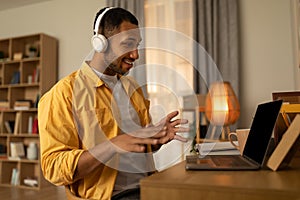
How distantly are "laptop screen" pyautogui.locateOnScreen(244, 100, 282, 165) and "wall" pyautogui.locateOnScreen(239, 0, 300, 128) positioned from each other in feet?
8.19

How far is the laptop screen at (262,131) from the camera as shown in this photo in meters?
0.78

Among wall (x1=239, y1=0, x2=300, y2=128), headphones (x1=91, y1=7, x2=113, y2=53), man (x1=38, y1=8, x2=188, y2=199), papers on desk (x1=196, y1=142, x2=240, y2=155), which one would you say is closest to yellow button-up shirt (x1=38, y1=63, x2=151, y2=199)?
man (x1=38, y1=8, x2=188, y2=199)

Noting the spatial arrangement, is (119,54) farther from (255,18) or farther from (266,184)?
(255,18)

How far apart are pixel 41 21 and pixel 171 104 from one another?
2.48 m

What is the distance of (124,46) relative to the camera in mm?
→ 1212

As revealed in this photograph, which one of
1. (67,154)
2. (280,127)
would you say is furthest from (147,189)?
(280,127)

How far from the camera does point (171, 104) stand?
3.32 meters

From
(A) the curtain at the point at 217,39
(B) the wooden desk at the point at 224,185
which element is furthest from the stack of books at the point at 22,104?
(B) the wooden desk at the point at 224,185

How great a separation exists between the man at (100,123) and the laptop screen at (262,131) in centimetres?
20

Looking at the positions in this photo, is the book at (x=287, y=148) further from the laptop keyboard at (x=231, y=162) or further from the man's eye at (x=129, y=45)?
the man's eye at (x=129, y=45)

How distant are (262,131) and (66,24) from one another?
400 cm

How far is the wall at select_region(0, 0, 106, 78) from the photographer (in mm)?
4258

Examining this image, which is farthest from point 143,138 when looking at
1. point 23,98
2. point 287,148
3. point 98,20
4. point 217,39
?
point 23,98

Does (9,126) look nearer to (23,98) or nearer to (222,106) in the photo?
(23,98)
